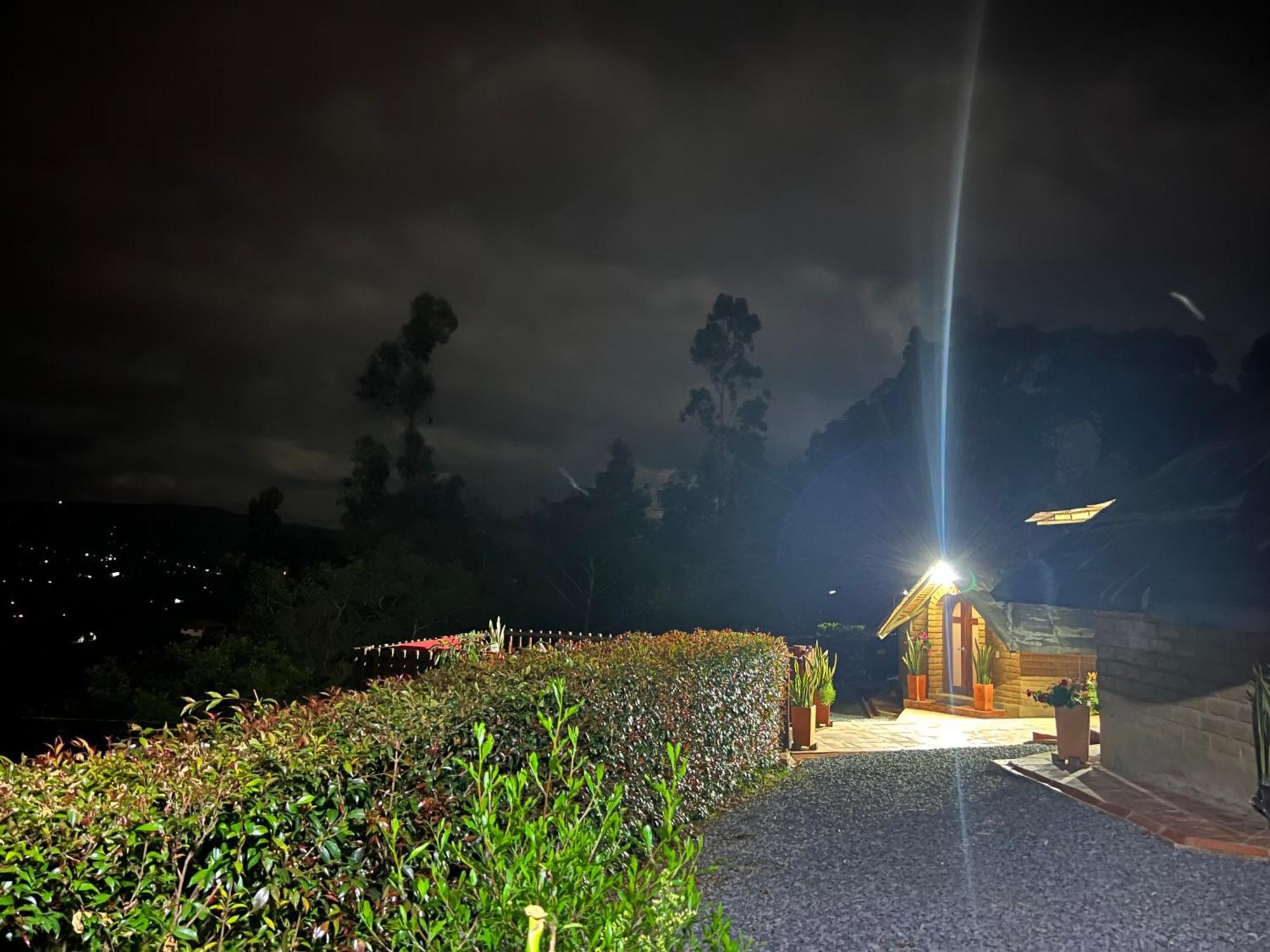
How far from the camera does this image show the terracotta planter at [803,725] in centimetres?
1226

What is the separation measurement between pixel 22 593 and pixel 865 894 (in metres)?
21.1

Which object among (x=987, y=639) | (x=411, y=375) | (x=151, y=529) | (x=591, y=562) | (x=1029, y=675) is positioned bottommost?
(x=1029, y=675)

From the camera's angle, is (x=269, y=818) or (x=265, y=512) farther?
(x=265, y=512)

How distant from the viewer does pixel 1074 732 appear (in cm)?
988

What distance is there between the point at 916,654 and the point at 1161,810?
10148 millimetres

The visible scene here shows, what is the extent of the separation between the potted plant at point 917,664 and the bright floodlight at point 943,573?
2.39 meters

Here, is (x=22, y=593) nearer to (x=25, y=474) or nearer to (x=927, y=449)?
(x=25, y=474)

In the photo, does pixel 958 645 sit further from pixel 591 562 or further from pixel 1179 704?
pixel 591 562

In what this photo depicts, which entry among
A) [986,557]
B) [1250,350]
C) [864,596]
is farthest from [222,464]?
[1250,350]

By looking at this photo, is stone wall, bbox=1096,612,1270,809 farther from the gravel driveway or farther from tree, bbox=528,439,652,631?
tree, bbox=528,439,652,631

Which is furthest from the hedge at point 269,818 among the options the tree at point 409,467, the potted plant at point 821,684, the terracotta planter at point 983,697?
the tree at point 409,467

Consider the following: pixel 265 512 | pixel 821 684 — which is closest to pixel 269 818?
pixel 821 684

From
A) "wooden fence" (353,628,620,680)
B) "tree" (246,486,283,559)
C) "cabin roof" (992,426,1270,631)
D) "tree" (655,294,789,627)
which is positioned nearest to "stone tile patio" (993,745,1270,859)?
"cabin roof" (992,426,1270,631)

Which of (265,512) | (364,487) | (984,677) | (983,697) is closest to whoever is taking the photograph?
(983,697)
